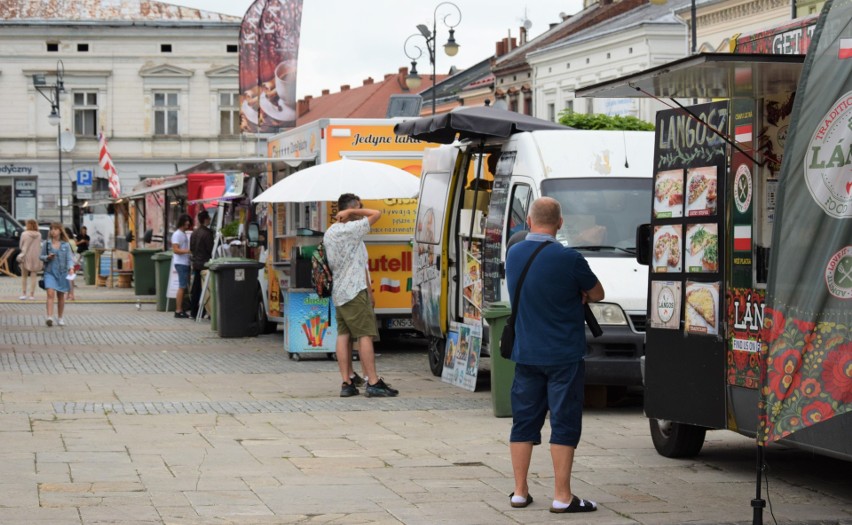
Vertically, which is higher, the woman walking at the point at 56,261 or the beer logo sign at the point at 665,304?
the beer logo sign at the point at 665,304

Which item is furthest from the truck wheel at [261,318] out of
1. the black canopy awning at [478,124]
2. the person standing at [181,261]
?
the black canopy awning at [478,124]

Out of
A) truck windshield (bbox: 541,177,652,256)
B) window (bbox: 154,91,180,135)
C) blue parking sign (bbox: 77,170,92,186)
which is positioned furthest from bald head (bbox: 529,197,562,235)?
window (bbox: 154,91,180,135)

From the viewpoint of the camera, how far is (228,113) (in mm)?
68812

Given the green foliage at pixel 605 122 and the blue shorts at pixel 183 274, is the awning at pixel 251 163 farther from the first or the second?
the green foliage at pixel 605 122

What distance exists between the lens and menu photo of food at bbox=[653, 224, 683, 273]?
944cm

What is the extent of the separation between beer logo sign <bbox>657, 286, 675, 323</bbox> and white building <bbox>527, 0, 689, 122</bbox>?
33.5 meters

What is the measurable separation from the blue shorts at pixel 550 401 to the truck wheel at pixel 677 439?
72.3 inches

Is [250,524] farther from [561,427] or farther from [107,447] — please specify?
[107,447]

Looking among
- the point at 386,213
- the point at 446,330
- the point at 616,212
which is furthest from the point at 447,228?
the point at 386,213

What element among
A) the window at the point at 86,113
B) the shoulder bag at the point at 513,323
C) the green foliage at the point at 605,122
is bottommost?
the shoulder bag at the point at 513,323

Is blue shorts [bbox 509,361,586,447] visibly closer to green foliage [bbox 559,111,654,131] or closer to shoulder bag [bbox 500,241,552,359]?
shoulder bag [bbox 500,241,552,359]

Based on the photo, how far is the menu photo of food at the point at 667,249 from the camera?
9438mm

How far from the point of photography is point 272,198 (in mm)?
17078

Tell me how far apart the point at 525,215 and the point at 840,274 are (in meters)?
7.09
